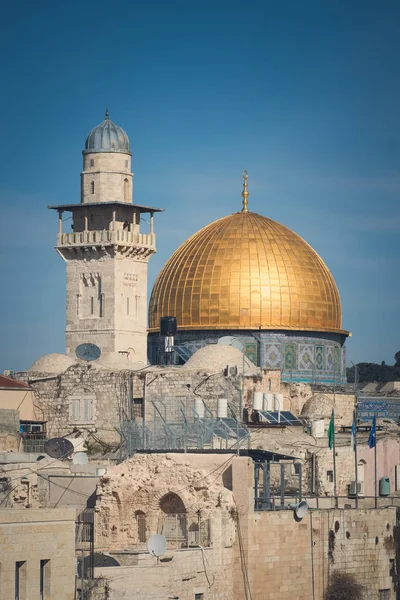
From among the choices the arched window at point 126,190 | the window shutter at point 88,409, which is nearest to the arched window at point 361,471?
the window shutter at point 88,409

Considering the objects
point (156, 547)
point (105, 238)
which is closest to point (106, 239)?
point (105, 238)

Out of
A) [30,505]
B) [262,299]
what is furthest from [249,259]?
[30,505]

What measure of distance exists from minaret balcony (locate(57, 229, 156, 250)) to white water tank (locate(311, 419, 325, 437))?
10461mm

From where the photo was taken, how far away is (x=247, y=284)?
63.2 m

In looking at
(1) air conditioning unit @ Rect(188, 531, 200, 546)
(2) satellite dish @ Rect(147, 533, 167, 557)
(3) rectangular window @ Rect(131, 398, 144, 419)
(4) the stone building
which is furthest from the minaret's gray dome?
(2) satellite dish @ Rect(147, 533, 167, 557)

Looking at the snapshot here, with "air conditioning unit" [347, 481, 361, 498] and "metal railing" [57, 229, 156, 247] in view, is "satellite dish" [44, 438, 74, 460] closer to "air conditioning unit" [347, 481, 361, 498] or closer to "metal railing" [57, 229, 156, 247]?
"air conditioning unit" [347, 481, 361, 498]

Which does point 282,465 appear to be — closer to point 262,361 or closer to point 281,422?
point 281,422

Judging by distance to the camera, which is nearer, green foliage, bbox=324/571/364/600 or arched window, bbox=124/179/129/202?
green foliage, bbox=324/571/364/600

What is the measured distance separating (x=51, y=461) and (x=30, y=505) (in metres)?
4.06

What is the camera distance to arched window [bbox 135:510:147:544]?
40.5 m

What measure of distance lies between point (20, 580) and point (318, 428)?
20550mm

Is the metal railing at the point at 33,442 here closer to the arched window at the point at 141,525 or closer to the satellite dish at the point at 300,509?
the arched window at the point at 141,525

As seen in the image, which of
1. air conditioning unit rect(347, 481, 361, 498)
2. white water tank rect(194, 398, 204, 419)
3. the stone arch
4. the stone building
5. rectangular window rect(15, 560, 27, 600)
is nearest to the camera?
rectangular window rect(15, 560, 27, 600)

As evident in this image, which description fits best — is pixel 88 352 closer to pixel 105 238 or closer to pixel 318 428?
pixel 105 238
